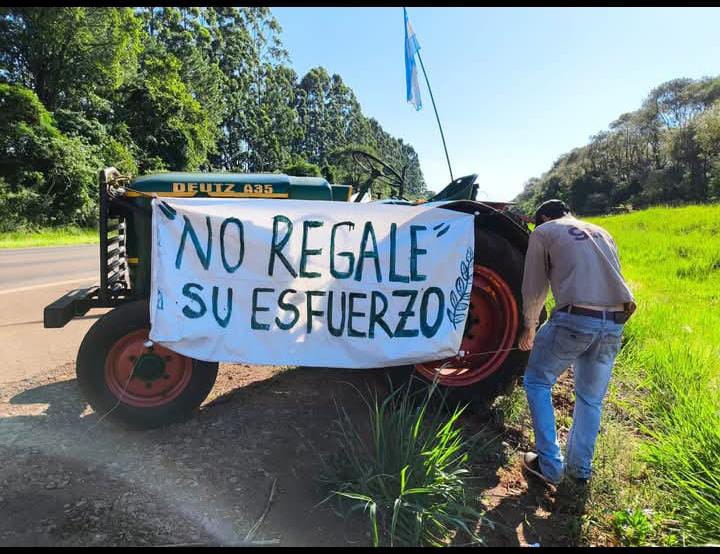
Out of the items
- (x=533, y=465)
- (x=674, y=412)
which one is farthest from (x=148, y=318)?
(x=674, y=412)

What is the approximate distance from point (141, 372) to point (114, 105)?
2895 centimetres

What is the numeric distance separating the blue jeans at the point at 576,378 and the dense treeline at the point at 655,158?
41.6 metres

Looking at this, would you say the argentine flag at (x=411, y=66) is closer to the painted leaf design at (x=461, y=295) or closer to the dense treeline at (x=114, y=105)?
the dense treeline at (x=114, y=105)

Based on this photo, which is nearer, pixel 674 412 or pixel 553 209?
pixel 553 209

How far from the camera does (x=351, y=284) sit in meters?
2.94

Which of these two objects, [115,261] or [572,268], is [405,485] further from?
[115,261]

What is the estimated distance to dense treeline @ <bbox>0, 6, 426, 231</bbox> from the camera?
61.8ft

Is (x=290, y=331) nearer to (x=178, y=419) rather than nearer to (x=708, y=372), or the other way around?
(x=178, y=419)

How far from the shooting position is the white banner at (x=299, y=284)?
2883 millimetres

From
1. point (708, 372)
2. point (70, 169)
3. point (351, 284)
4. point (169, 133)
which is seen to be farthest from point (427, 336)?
point (169, 133)

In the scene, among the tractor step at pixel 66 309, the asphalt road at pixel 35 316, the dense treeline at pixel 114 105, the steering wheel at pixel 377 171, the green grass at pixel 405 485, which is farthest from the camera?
the dense treeline at pixel 114 105

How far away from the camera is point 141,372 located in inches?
116

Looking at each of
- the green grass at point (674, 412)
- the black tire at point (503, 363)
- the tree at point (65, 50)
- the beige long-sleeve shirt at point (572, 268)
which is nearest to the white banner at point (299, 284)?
the black tire at point (503, 363)

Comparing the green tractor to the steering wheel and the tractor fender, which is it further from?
the steering wheel
